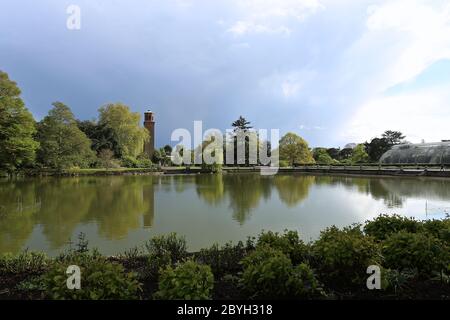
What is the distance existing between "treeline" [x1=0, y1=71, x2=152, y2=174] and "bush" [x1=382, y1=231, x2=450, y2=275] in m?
29.5

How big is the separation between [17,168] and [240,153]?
99.7 ft

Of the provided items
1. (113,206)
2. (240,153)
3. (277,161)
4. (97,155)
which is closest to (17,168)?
(97,155)

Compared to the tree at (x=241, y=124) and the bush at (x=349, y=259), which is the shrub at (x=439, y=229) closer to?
the bush at (x=349, y=259)

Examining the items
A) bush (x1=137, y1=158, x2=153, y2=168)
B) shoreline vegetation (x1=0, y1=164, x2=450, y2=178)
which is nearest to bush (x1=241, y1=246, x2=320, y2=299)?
shoreline vegetation (x1=0, y1=164, x2=450, y2=178)

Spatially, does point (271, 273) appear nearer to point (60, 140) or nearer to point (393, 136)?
point (60, 140)

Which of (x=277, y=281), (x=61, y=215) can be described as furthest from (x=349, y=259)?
(x=61, y=215)

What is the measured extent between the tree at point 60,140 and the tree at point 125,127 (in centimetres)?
962

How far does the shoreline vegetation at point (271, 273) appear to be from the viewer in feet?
10.2

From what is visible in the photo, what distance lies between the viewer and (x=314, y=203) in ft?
48.0

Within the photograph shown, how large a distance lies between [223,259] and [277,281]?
64.1 inches

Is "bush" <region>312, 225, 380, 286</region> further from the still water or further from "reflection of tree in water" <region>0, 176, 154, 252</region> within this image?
"reflection of tree in water" <region>0, 176, 154, 252</region>

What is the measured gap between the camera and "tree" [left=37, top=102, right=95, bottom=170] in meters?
35.1

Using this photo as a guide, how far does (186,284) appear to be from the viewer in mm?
3068
